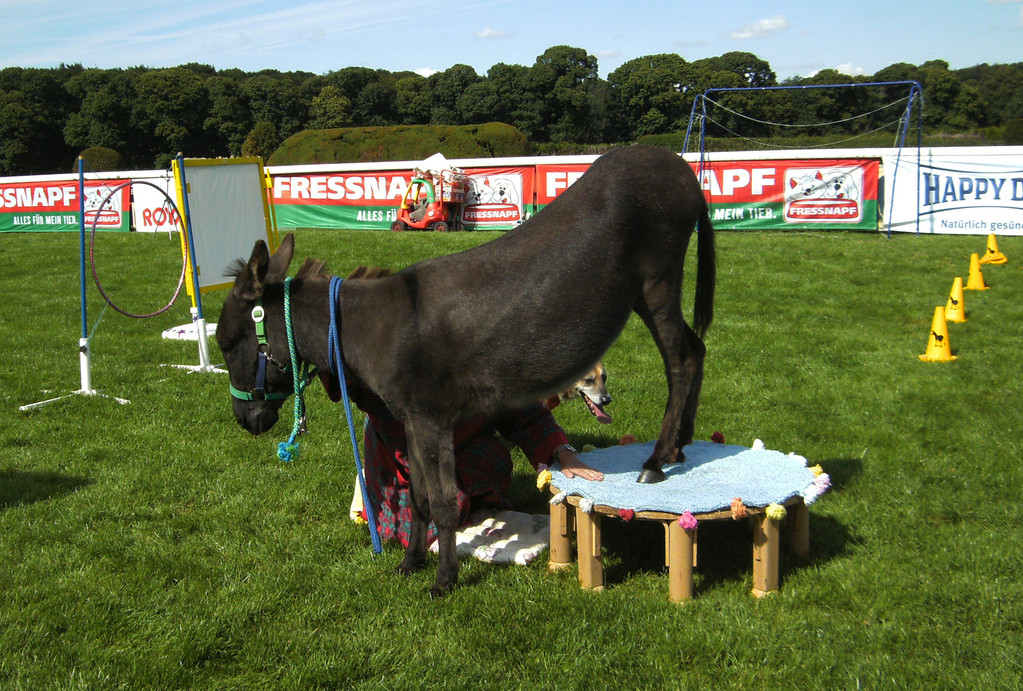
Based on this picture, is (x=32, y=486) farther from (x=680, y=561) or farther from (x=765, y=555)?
(x=765, y=555)

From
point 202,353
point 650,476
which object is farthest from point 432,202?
point 650,476

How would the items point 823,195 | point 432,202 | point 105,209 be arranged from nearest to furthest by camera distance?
point 823,195, point 432,202, point 105,209

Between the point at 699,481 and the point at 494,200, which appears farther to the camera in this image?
the point at 494,200

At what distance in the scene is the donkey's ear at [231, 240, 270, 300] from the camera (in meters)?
3.87

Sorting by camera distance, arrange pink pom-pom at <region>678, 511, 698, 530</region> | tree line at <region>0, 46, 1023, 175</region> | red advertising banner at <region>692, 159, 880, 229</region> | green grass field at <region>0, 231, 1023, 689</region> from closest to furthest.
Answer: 1. green grass field at <region>0, 231, 1023, 689</region>
2. pink pom-pom at <region>678, 511, 698, 530</region>
3. red advertising banner at <region>692, 159, 880, 229</region>
4. tree line at <region>0, 46, 1023, 175</region>

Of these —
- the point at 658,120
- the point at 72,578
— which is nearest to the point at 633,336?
the point at 72,578

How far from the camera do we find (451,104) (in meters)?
56.8

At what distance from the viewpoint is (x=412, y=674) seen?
3387 mm

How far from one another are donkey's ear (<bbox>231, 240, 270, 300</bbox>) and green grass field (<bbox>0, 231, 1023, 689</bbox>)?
4.85 ft

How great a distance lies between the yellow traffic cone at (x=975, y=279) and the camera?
11367 mm

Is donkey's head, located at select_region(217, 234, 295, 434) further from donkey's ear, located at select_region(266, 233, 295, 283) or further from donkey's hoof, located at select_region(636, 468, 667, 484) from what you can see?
donkey's hoof, located at select_region(636, 468, 667, 484)

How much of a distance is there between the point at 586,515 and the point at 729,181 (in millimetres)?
13909

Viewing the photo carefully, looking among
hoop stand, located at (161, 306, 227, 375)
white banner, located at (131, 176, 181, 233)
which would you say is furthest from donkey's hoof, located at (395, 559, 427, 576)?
white banner, located at (131, 176, 181, 233)

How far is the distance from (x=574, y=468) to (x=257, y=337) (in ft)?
5.79
